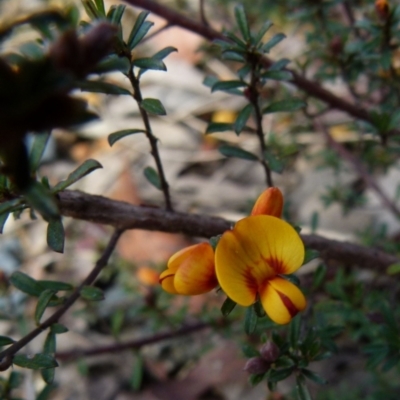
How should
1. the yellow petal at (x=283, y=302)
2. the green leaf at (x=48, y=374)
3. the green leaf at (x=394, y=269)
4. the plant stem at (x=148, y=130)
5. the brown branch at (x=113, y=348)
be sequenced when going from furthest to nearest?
the brown branch at (x=113, y=348) < the green leaf at (x=394, y=269) < the green leaf at (x=48, y=374) < the plant stem at (x=148, y=130) < the yellow petal at (x=283, y=302)

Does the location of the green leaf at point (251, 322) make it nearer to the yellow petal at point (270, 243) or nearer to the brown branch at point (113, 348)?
the yellow petal at point (270, 243)

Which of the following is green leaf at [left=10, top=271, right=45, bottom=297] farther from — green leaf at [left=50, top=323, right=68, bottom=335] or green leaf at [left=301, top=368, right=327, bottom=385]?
green leaf at [left=301, top=368, right=327, bottom=385]

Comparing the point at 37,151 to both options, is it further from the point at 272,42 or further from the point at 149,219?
the point at 272,42

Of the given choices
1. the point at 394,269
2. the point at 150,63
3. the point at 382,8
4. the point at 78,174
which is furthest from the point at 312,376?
the point at 382,8

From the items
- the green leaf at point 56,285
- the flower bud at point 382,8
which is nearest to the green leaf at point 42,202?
the green leaf at point 56,285

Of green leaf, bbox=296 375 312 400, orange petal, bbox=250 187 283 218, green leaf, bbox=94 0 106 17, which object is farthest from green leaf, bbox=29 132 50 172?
green leaf, bbox=296 375 312 400

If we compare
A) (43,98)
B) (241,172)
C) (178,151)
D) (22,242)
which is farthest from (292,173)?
(43,98)
